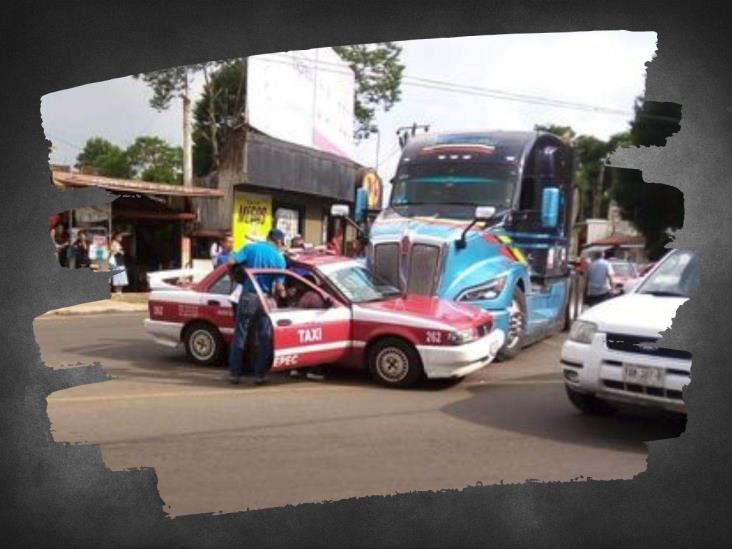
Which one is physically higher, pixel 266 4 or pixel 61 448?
pixel 266 4

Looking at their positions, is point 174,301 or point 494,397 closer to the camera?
point 494,397

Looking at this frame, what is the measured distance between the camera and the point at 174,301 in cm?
828

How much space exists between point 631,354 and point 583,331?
Result: 50 cm

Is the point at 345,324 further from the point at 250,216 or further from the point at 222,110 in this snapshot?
the point at 250,216

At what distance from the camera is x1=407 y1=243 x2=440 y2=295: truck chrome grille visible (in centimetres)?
848

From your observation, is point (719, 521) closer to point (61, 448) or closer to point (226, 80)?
point (61, 448)

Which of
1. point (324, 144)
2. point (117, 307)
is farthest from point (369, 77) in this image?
point (117, 307)

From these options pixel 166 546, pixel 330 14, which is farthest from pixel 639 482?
pixel 330 14

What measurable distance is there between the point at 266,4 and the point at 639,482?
2498mm

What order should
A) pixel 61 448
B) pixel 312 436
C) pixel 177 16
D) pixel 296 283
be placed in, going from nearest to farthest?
pixel 177 16 → pixel 61 448 → pixel 312 436 → pixel 296 283

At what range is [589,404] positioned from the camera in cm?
591

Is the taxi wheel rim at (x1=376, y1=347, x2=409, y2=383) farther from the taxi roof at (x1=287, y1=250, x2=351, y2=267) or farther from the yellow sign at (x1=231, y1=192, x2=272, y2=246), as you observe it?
the yellow sign at (x1=231, y1=192, x2=272, y2=246)

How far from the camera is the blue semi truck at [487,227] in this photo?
8.59 m

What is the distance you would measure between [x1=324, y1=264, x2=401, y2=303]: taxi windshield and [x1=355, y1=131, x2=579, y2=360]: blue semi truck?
1.22 feet
